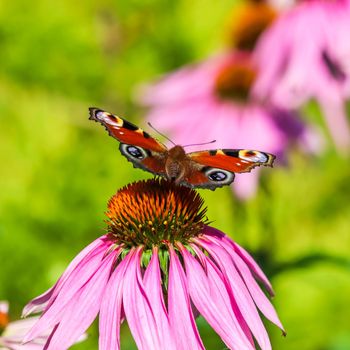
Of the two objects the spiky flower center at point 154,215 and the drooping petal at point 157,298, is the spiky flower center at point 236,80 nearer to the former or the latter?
the spiky flower center at point 154,215

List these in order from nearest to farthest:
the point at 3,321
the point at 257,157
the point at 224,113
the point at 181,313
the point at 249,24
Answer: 1. the point at 181,313
2. the point at 257,157
3. the point at 3,321
4. the point at 224,113
5. the point at 249,24

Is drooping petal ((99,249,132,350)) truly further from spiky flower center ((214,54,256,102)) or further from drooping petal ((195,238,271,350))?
spiky flower center ((214,54,256,102))

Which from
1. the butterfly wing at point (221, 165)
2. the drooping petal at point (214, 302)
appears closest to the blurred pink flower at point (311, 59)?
the butterfly wing at point (221, 165)

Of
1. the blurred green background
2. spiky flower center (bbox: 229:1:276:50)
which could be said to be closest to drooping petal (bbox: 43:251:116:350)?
the blurred green background

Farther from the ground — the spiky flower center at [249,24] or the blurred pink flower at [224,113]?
the spiky flower center at [249,24]

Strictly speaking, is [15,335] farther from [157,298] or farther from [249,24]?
[249,24]

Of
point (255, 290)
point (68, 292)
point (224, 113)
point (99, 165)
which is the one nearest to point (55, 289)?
point (68, 292)

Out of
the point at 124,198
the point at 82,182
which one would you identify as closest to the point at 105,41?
the point at 82,182

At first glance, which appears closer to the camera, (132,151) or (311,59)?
(132,151)
